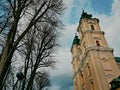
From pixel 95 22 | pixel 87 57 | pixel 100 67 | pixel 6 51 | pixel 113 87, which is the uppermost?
pixel 95 22

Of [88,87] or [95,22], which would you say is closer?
[88,87]

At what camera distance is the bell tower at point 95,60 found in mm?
28766

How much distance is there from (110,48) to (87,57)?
493 centimetres

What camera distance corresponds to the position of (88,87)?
32.4 metres

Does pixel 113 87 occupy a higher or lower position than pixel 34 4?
lower

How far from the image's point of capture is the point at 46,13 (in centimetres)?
1070

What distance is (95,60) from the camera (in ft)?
99.7

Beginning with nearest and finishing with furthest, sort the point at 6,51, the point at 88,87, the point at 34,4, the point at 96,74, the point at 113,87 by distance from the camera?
the point at 6,51
the point at 34,4
the point at 113,87
the point at 96,74
the point at 88,87

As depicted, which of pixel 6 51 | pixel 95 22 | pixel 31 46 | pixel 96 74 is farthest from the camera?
pixel 95 22

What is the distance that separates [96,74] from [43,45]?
16284mm

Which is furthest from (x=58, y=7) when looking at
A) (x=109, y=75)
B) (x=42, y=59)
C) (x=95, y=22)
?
(x=95, y=22)

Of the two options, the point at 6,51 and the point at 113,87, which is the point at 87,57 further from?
the point at 6,51

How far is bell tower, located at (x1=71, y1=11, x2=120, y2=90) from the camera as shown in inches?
1133

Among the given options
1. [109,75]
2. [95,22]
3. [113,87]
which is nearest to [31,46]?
[113,87]
